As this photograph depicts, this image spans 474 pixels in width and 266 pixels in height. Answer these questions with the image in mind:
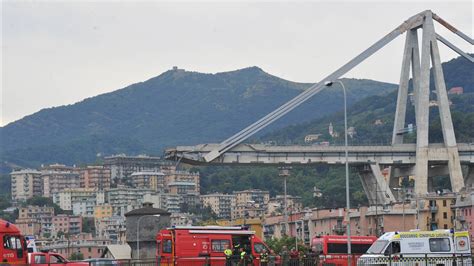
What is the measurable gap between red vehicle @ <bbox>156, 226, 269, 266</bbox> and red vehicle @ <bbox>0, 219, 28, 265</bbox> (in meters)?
7.23

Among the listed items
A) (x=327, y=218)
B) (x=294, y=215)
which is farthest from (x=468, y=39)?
(x=294, y=215)

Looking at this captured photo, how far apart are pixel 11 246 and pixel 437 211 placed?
80922mm

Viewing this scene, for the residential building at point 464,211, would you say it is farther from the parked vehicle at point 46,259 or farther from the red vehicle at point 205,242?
the parked vehicle at point 46,259

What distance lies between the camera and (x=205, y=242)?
50875 mm

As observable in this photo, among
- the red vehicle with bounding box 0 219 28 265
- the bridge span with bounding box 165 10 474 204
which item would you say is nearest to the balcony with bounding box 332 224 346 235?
the bridge span with bounding box 165 10 474 204

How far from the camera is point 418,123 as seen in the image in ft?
370

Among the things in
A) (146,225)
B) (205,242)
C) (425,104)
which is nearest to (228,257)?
(205,242)

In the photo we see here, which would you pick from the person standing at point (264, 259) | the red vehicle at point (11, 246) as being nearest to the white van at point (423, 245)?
the person standing at point (264, 259)

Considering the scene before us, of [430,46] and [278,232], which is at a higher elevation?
[430,46]

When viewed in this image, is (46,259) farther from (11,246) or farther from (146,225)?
(146,225)

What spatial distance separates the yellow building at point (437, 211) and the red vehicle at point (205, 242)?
68706 mm

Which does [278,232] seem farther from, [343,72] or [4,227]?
[4,227]

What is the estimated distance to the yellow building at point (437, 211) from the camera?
118731 mm

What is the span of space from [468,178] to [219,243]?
76.7 meters
